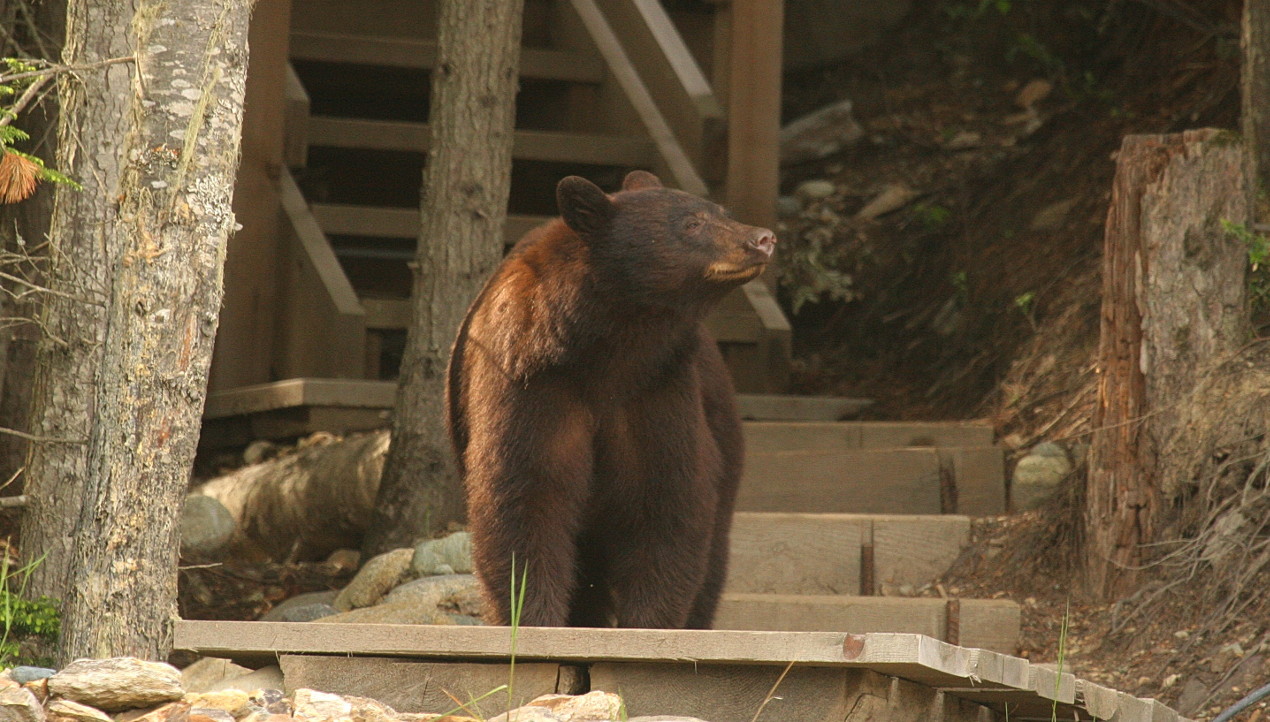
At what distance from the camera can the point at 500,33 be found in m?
6.64

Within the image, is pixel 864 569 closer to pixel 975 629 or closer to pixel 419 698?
pixel 975 629

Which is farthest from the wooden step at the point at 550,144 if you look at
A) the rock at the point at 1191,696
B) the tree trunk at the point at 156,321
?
the tree trunk at the point at 156,321

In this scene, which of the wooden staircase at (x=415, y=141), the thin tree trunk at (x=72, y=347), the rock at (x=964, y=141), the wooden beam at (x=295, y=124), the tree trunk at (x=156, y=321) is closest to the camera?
the tree trunk at (x=156, y=321)

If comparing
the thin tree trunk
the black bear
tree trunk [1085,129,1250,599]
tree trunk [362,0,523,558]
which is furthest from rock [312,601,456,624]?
tree trunk [1085,129,1250,599]

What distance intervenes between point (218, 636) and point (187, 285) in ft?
3.07

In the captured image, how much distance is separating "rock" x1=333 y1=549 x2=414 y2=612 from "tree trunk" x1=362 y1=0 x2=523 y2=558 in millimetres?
473

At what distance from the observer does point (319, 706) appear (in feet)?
10.5

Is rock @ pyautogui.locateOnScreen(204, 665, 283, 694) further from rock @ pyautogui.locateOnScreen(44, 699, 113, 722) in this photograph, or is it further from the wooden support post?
the wooden support post

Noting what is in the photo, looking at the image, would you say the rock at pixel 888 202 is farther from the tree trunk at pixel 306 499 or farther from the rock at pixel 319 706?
the rock at pixel 319 706

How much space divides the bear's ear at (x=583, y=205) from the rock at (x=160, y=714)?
1.64 metres

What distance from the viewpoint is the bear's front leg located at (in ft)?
13.5

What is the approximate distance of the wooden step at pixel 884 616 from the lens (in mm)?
5566

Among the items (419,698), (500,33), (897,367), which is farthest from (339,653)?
(897,367)

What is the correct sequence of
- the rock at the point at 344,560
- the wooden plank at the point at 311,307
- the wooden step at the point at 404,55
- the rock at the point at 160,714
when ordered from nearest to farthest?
the rock at the point at 160,714
the rock at the point at 344,560
the wooden plank at the point at 311,307
the wooden step at the point at 404,55
